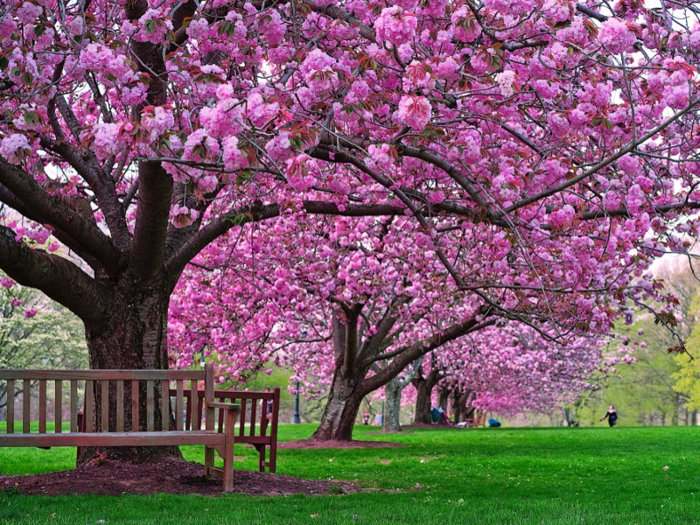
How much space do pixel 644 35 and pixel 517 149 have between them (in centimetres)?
133

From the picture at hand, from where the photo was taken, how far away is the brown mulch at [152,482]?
5.16m

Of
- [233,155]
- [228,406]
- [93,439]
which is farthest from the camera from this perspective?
[228,406]

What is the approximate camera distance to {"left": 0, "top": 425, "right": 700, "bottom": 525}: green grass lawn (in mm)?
4246

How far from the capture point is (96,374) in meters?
5.46

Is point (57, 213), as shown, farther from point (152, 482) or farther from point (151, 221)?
point (152, 482)

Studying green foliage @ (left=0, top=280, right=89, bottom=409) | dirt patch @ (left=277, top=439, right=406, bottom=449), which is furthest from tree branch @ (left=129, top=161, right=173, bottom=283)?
green foliage @ (left=0, top=280, right=89, bottom=409)

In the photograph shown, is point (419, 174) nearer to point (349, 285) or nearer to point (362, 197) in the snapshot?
point (362, 197)

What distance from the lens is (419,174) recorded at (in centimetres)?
706

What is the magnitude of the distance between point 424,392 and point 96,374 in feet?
74.4

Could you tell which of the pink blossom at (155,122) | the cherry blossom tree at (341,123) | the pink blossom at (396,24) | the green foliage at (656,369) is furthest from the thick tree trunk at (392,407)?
the pink blossom at (155,122)

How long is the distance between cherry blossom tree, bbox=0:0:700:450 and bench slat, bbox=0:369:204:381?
3.14ft

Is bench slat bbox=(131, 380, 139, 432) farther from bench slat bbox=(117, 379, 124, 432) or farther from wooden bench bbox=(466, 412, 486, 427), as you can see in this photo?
wooden bench bbox=(466, 412, 486, 427)

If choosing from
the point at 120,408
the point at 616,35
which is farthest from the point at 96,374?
the point at 616,35

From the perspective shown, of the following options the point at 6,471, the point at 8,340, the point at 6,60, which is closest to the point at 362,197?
the point at 6,60
